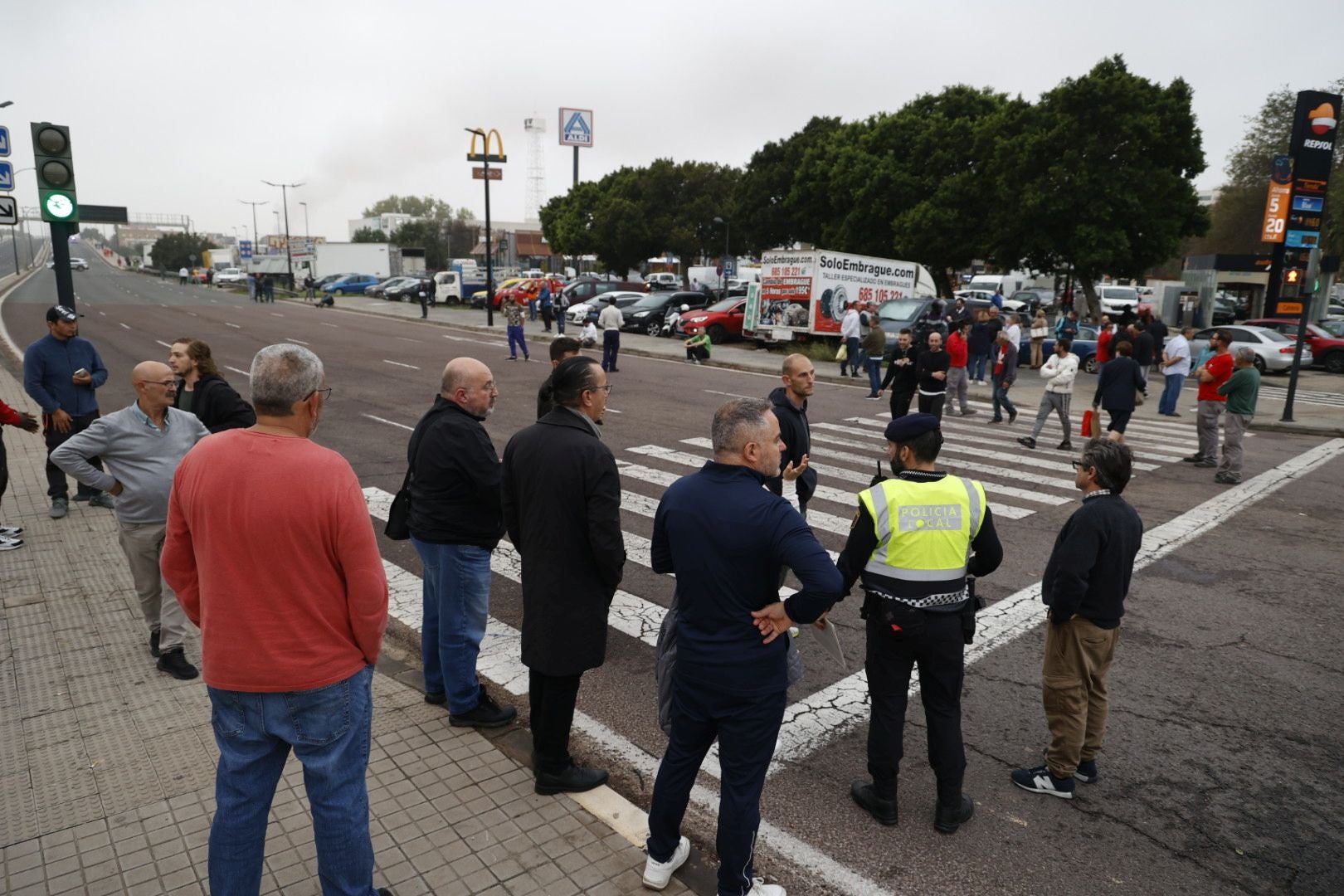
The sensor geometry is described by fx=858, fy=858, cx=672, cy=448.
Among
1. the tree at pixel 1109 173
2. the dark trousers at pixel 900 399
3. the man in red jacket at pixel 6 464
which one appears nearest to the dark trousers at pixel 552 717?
the man in red jacket at pixel 6 464

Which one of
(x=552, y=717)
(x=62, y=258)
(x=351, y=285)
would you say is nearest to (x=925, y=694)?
(x=552, y=717)

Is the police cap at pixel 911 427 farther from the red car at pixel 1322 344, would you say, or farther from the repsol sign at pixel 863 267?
the red car at pixel 1322 344

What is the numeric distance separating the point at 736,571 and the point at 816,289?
22914mm

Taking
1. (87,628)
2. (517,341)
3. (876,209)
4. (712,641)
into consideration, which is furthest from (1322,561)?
(876,209)

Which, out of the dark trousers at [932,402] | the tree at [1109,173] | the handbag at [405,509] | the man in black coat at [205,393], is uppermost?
the tree at [1109,173]

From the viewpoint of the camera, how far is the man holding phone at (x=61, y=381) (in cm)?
786

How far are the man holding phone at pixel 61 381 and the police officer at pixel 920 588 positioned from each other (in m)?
7.27

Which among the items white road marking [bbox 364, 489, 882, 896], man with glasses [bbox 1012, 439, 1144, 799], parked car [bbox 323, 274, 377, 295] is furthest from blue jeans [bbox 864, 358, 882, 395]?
parked car [bbox 323, 274, 377, 295]

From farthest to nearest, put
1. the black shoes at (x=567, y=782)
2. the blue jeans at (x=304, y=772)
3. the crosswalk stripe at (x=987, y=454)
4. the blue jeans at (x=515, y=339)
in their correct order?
the blue jeans at (x=515, y=339), the crosswalk stripe at (x=987, y=454), the black shoes at (x=567, y=782), the blue jeans at (x=304, y=772)

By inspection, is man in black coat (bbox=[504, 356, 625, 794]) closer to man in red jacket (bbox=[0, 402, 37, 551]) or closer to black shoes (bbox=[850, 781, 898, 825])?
black shoes (bbox=[850, 781, 898, 825])

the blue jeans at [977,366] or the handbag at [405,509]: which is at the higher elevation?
the handbag at [405,509]

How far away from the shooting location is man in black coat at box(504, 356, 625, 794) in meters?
3.81

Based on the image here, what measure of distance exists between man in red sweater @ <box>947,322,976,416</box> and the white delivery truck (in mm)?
8421

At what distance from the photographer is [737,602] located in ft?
10.4
